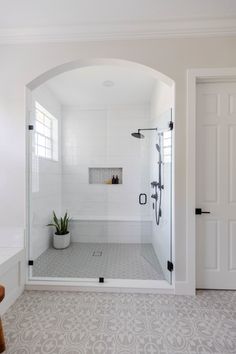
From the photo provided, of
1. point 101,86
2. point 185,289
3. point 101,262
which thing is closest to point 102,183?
point 101,262

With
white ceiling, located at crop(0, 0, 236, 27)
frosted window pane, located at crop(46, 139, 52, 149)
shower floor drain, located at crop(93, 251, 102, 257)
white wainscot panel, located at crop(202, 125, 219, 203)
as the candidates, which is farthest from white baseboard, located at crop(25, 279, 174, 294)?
white ceiling, located at crop(0, 0, 236, 27)

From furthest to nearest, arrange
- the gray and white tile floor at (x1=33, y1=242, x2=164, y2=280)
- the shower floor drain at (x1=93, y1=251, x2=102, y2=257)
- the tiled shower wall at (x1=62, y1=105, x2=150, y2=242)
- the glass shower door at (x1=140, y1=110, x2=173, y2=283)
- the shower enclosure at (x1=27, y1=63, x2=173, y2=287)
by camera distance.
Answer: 1. the tiled shower wall at (x1=62, y1=105, x2=150, y2=242)
2. the shower floor drain at (x1=93, y1=251, x2=102, y2=257)
3. the shower enclosure at (x1=27, y1=63, x2=173, y2=287)
4. the gray and white tile floor at (x1=33, y1=242, x2=164, y2=280)
5. the glass shower door at (x1=140, y1=110, x2=173, y2=283)

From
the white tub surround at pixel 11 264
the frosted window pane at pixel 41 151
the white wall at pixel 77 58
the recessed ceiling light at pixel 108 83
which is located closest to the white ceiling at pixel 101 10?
the white wall at pixel 77 58

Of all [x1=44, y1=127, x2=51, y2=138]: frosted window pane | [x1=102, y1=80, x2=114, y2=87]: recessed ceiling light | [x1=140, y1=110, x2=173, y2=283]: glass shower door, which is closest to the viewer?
[x1=140, y1=110, x2=173, y2=283]: glass shower door

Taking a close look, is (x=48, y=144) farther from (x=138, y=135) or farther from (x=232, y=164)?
(x=232, y=164)

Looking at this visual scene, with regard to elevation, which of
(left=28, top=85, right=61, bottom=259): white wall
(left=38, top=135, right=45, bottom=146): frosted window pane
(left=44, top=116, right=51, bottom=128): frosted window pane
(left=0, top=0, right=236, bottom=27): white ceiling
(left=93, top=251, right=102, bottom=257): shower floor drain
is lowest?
(left=93, top=251, right=102, bottom=257): shower floor drain

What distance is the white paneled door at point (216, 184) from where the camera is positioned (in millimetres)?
2203

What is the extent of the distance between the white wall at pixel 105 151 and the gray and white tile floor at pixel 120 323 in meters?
2.08

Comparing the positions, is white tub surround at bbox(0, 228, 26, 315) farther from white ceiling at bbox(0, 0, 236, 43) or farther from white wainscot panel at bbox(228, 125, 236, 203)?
white wainscot panel at bbox(228, 125, 236, 203)

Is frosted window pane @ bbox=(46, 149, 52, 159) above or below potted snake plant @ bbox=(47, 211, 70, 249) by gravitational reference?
above

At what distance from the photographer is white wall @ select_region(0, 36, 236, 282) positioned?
2.14 m

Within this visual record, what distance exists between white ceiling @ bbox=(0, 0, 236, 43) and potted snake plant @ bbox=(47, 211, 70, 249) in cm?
264

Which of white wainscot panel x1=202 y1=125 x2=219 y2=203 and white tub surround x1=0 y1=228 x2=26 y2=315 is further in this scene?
white wainscot panel x1=202 y1=125 x2=219 y2=203

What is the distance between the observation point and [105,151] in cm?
416
